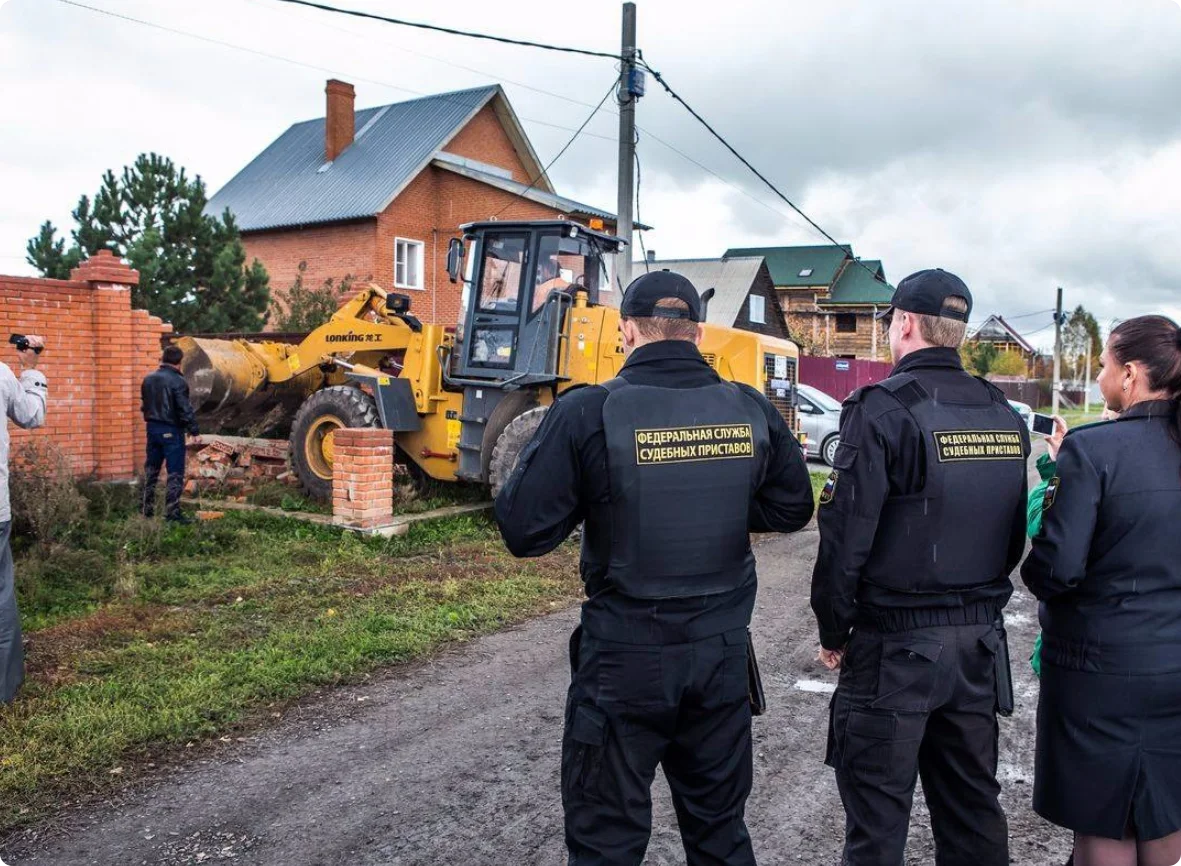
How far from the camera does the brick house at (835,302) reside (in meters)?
44.4

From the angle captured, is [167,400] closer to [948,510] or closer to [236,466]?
[236,466]

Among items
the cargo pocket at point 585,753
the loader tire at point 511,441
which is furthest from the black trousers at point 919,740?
the loader tire at point 511,441

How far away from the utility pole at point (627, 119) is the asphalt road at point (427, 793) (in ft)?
26.6

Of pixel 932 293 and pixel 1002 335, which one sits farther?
pixel 1002 335

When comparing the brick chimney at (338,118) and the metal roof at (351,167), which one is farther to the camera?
the brick chimney at (338,118)

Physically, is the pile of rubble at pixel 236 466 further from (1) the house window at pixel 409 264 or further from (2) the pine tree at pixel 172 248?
(1) the house window at pixel 409 264

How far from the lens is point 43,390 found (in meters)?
4.80

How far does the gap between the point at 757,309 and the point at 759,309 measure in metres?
0.19

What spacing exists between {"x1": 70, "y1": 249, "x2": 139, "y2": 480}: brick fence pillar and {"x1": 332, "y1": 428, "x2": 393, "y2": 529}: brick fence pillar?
3.00 meters

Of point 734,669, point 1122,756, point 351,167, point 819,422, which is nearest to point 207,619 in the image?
point 734,669

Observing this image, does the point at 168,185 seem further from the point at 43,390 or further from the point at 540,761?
the point at 540,761

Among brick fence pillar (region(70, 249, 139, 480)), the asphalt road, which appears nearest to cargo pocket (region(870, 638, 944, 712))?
the asphalt road

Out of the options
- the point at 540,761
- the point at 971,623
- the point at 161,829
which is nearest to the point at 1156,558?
the point at 971,623

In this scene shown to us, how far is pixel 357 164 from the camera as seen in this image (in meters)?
25.8
